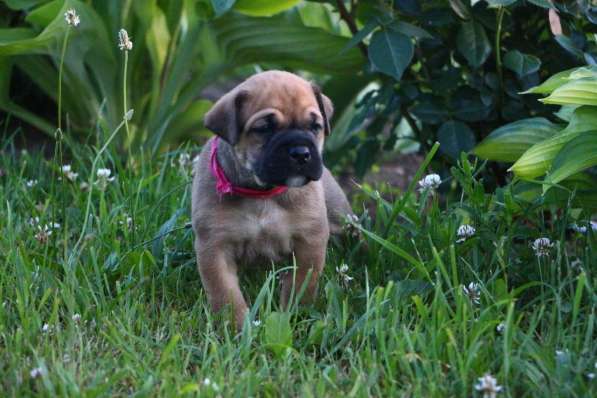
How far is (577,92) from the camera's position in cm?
302

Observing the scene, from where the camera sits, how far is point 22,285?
295cm

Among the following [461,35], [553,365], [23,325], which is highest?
[461,35]

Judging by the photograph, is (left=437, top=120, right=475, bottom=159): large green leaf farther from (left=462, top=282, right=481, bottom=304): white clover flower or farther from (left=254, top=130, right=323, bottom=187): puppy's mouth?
(left=254, top=130, right=323, bottom=187): puppy's mouth

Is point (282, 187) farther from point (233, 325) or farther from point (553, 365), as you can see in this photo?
point (553, 365)

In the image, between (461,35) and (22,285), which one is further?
(461,35)

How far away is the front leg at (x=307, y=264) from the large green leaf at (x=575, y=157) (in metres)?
0.77

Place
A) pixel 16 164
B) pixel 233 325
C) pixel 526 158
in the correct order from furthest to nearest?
pixel 16 164 → pixel 526 158 → pixel 233 325

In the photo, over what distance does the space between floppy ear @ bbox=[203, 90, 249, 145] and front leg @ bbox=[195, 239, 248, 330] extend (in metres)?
0.36

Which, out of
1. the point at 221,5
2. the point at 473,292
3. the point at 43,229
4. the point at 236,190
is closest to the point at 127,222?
the point at 43,229

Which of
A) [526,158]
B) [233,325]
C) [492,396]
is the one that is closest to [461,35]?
[526,158]

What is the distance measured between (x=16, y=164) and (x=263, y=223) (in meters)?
1.84

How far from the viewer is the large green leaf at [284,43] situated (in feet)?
14.6

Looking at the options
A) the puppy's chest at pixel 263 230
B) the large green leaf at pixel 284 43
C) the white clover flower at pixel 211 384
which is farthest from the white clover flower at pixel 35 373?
the large green leaf at pixel 284 43

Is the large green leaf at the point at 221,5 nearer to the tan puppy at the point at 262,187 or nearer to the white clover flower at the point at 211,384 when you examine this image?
the tan puppy at the point at 262,187
